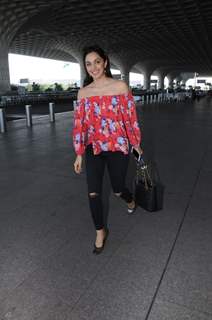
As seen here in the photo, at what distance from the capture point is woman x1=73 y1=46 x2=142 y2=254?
2.60 m

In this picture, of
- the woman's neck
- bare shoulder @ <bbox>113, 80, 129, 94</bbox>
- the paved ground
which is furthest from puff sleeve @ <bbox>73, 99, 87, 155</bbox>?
the paved ground

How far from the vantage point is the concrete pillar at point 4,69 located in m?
32.0

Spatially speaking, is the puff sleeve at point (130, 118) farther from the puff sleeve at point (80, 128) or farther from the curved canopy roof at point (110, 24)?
the curved canopy roof at point (110, 24)

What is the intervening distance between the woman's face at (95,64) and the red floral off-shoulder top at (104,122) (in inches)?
8.7

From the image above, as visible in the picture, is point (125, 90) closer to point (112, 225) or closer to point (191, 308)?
point (112, 225)

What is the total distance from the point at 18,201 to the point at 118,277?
2.20 m

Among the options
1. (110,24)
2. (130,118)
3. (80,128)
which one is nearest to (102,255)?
(80,128)

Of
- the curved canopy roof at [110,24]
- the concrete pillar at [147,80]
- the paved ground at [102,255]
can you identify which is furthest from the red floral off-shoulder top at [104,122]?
the concrete pillar at [147,80]

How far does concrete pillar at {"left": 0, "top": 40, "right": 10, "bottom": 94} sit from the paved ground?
97.8 feet

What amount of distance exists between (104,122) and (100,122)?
4 cm

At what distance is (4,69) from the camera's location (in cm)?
Result: 3216

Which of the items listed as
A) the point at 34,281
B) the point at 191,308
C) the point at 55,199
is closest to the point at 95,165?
the point at 34,281

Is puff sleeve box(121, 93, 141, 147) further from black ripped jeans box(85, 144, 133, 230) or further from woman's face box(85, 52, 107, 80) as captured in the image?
woman's face box(85, 52, 107, 80)

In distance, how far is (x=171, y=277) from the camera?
2.39 m
